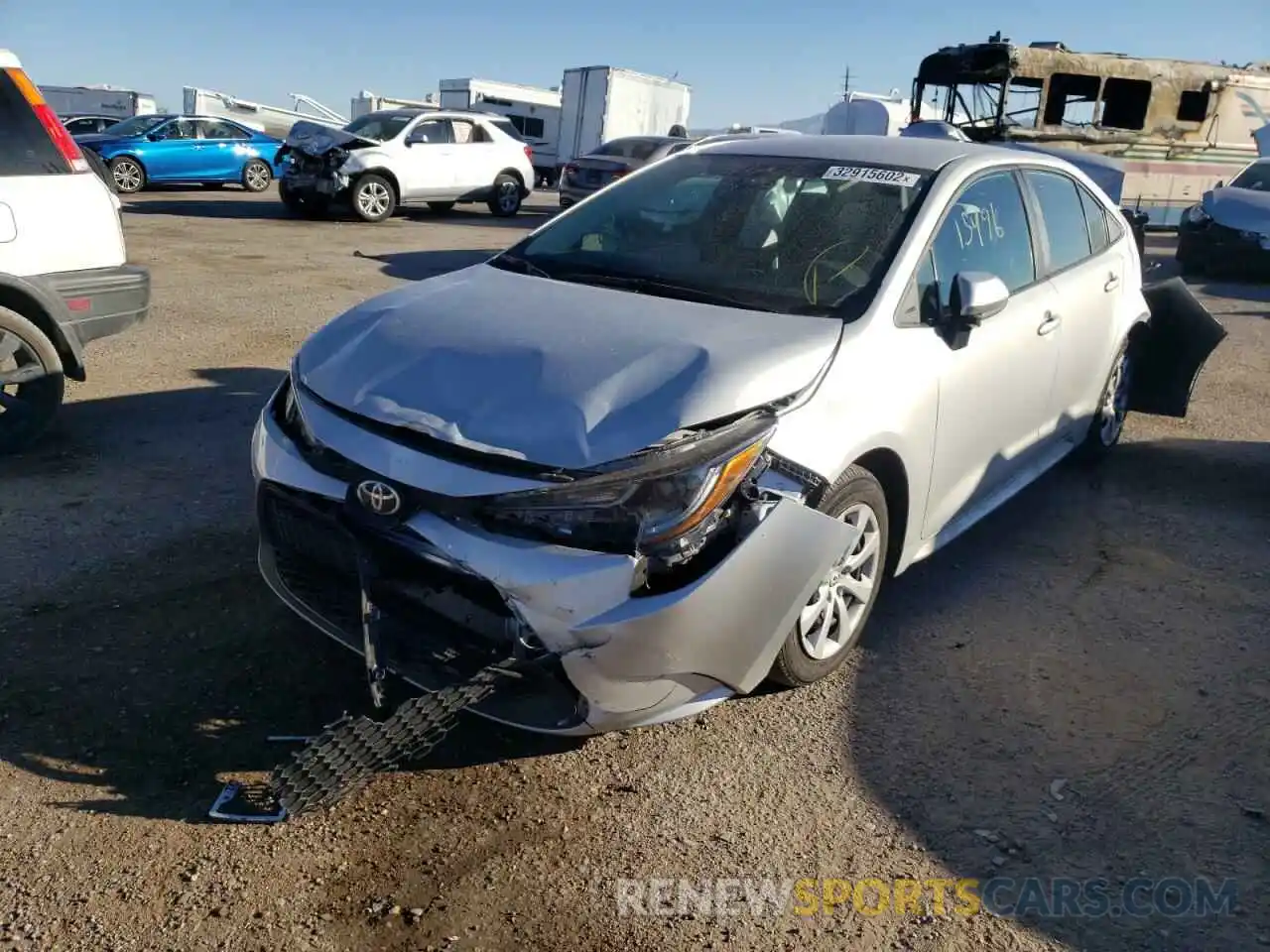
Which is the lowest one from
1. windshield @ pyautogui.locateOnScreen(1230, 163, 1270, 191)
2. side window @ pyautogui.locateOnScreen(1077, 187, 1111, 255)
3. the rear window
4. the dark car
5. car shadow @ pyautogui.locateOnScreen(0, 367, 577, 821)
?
car shadow @ pyautogui.locateOnScreen(0, 367, 577, 821)

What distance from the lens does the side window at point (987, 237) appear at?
144 inches

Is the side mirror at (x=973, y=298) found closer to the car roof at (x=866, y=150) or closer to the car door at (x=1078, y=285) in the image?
the car roof at (x=866, y=150)

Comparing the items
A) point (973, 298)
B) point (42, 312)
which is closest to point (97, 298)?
point (42, 312)

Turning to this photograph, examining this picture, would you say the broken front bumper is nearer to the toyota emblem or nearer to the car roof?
the toyota emblem

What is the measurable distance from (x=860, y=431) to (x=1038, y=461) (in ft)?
6.20

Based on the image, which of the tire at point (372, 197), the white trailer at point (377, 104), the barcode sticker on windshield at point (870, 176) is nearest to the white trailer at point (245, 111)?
the white trailer at point (377, 104)

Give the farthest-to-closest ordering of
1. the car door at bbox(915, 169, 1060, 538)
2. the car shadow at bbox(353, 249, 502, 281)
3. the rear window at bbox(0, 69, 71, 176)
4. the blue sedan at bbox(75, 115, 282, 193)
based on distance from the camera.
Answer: the blue sedan at bbox(75, 115, 282, 193) → the car shadow at bbox(353, 249, 502, 281) → the rear window at bbox(0, 69, 71, 176) → the car door at bbox(915, 169, 1060, 538)

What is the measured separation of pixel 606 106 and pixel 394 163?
1077 centimetres

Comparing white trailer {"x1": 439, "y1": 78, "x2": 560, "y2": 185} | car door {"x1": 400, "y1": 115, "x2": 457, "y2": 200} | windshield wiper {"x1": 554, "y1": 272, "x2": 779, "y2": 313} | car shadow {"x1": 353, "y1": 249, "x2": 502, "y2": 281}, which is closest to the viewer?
windshield wiper {"x1": 554, "y1": 272, "x2": 779, "y2": 313}

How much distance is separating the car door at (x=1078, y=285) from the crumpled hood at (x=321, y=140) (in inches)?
509

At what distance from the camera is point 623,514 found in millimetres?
2568

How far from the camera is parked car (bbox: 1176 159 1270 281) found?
40.6 ft

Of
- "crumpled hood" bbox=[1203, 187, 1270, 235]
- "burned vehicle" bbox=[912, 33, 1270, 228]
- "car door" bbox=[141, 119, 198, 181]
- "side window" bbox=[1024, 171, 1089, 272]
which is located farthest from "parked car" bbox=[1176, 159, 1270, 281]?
"car door" bbox=[141, 119, 198, 181]

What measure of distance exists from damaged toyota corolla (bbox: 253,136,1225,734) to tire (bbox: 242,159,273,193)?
1867 cm
